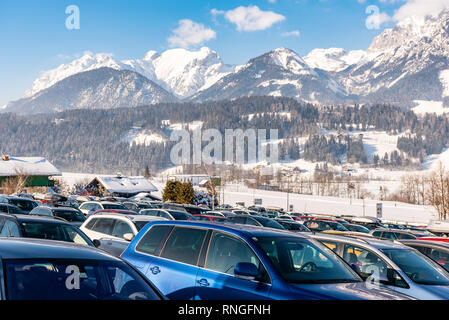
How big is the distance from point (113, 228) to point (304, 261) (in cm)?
752

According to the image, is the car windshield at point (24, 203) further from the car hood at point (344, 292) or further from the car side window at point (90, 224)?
the car hood at point (344, 292)

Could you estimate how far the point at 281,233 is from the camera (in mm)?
6668

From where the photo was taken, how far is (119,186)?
82.1m

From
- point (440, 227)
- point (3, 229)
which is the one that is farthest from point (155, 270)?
point (440, 227)

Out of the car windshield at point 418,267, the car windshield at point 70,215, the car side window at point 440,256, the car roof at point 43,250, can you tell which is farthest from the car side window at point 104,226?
the car roof at point 43,250

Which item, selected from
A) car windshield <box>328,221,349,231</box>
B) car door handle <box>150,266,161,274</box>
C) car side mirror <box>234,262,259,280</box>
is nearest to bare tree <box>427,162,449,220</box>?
car windshield <box>328,221,349,231</box>

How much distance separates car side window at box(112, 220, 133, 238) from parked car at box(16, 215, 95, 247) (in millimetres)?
1907

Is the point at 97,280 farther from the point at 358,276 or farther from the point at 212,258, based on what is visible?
the point at 358,276

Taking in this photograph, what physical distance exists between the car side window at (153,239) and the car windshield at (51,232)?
2.73 meters

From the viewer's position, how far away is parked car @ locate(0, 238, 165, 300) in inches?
160

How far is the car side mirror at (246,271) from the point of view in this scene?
5.52 m
